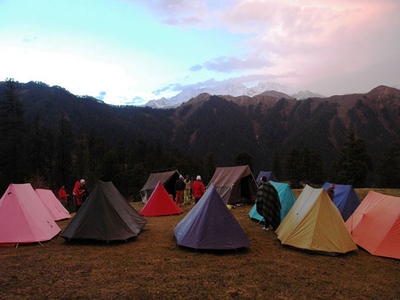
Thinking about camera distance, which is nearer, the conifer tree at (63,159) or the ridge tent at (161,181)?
the ridge tent at (161,181)

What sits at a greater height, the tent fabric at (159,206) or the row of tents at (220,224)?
the row of tents at (220,224)

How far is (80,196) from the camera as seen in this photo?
41.5 ft

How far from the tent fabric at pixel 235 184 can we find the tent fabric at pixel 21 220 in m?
10.7

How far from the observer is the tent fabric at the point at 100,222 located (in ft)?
28.1

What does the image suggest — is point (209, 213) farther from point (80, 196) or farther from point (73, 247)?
point (80, 196)

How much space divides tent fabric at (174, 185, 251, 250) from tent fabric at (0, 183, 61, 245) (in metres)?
4.74

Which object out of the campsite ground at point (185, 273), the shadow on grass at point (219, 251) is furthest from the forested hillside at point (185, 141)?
the shadow on grass at point (219, 251)

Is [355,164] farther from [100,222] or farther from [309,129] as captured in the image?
[309,129]

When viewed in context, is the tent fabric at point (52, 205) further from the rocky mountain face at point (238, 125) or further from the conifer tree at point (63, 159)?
the rocky mountain face at point (238, 125)

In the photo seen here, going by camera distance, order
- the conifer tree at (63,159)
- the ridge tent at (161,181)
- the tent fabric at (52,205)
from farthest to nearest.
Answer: the conifer tree at (63,159) < the ridge tent at (161,181) < the tent fabric at (52,205)

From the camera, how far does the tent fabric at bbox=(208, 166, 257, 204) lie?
57.7ft

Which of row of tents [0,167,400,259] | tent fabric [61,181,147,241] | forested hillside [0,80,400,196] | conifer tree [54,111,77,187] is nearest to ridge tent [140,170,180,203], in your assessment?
row of tents [0,167,400,259]

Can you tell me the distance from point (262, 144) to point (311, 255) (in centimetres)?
17980

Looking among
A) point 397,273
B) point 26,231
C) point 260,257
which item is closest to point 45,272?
point 26,231
